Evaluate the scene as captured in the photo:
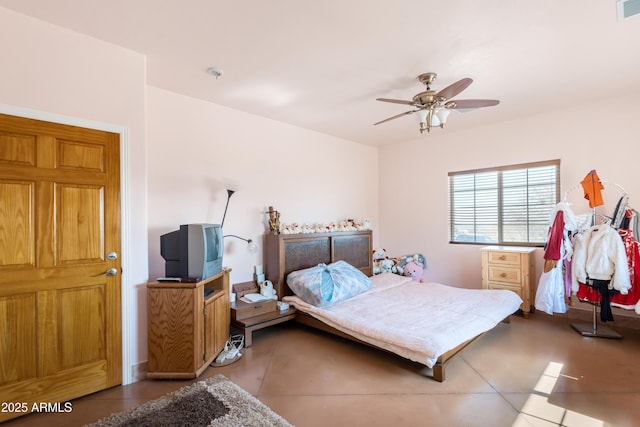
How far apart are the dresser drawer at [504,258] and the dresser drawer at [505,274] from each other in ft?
0.21

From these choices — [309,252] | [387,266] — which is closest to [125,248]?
[309,252]

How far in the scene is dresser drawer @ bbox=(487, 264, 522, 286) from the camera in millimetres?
3855

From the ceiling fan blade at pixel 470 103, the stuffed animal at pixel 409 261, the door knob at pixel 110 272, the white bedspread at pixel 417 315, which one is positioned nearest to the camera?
the door knob at pixel 110 272

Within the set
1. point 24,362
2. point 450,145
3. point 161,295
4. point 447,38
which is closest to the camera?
point 24,362

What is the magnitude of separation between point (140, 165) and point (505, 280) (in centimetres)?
440

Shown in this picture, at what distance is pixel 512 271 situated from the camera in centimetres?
389

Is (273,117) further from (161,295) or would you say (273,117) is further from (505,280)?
(505,280)

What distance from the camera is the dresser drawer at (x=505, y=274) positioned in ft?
12.6

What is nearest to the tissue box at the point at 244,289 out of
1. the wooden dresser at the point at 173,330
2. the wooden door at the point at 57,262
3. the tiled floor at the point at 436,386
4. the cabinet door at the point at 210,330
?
the tiled floor at the point at 436,386

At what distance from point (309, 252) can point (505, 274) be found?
2.61 m

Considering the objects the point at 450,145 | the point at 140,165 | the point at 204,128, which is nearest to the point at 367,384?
the point at 140,165

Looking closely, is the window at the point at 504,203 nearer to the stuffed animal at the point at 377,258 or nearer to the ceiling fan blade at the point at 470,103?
the stuffed animal at the point at 377,258

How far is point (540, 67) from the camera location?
8.87 ft

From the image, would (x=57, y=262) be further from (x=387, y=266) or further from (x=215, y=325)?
(x=387, y=266)
